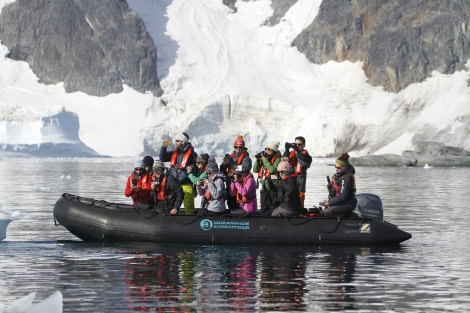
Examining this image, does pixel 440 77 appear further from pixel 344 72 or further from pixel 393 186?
pixel 393 186

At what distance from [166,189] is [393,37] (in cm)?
11148

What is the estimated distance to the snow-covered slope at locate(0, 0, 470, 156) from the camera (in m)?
105

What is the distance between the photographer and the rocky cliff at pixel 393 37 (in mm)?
123938

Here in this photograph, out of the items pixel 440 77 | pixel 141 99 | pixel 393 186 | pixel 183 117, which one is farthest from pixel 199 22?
pixel 393 186

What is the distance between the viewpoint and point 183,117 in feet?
370

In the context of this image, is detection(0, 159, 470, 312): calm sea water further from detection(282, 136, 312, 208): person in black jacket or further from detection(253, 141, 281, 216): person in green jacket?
detection(282, 136, 312, 208): person in black jacket

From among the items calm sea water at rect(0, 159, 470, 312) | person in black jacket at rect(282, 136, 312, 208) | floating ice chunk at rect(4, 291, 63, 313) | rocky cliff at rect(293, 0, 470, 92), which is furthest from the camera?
rocky cliff at rect(293, 0, 470, 92)

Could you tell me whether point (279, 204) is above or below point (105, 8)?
below

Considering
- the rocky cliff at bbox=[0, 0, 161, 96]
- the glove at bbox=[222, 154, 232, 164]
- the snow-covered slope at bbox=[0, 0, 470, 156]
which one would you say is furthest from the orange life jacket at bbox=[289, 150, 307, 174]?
the rocky cliff at bbox=[0, 0, 161, 96]

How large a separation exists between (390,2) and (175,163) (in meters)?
114

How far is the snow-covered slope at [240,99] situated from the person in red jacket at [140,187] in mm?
78485

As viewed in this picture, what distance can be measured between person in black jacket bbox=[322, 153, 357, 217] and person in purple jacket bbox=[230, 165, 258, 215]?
A: 57.1 inches

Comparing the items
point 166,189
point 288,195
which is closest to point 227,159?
point 166,189

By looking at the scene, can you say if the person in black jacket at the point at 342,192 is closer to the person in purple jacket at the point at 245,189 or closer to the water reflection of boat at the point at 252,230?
the water reflection of boat at the point at 252,230
